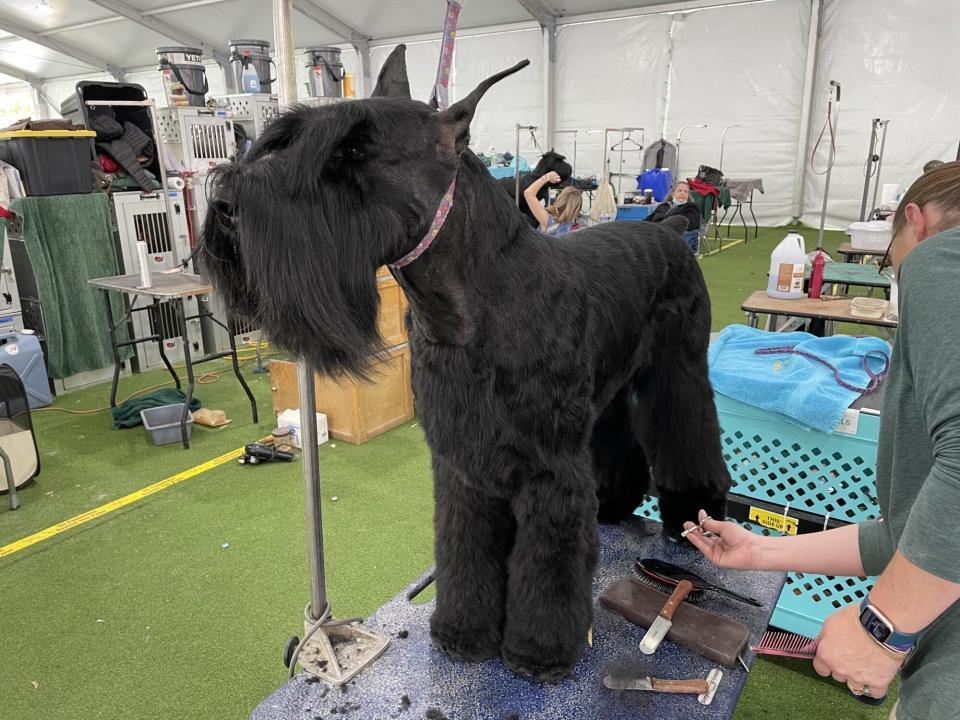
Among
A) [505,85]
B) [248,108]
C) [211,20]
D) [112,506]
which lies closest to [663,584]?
[112,506]

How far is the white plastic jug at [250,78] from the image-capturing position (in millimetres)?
5957

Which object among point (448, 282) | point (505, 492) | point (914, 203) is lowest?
point (505, 492)

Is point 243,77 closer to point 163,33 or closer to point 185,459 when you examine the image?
point 185,459

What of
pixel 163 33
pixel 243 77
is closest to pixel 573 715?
pixel 243 77

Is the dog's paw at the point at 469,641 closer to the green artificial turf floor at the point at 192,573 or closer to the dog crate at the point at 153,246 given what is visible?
the green artificial turf floor at the point at 192,573

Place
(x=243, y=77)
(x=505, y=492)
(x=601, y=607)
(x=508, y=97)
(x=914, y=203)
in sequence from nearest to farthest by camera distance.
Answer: (x=914, y=203)
(x=505, y=492)
(x=601, y=607)
(x=243, y=77)
(x=508, y=97)

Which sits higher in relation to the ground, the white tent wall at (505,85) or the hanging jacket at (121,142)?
the white tent wall at (505,85)

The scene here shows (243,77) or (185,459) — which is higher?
(243,77)

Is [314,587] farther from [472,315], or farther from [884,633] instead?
[884,633]

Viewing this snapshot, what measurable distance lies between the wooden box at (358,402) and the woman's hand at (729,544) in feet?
8.04

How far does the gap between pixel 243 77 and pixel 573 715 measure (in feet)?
20.3

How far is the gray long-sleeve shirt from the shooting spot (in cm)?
79

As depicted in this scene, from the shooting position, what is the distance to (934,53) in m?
10.0

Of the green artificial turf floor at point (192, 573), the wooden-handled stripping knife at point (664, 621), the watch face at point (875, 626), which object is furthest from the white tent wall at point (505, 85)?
Answer: the watch face at point (875, 626)
